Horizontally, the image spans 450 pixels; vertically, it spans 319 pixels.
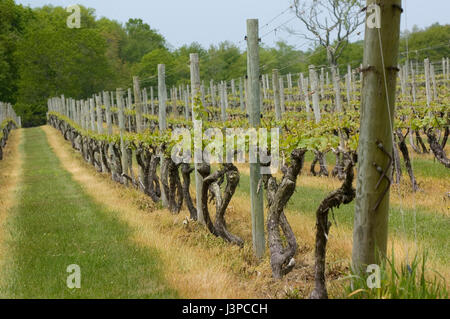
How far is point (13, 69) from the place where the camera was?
58.4 m

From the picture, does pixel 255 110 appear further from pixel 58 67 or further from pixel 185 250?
pixel 58 67

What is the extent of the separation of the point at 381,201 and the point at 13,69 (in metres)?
60.9

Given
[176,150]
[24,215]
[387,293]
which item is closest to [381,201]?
[387,293]

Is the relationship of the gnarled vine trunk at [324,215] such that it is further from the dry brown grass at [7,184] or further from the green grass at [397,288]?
the dry brown grass at [7,184]

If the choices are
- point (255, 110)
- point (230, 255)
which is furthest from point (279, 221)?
point (255, 110)

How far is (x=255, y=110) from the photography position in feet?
22.6

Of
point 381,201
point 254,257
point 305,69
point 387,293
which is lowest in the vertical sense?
point 254,257

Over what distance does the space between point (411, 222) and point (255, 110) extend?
3432 mm

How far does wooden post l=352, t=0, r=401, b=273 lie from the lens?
3961mm

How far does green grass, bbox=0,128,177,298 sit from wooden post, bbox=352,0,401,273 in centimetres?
208

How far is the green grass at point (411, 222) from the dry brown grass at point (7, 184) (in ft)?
13.5

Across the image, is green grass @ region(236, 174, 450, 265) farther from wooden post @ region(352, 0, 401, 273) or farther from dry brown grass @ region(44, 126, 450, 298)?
wooden post @ region(352, 0, 401, 273)

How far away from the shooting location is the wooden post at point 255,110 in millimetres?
6824

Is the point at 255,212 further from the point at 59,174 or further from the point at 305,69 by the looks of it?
the point at 305,69
